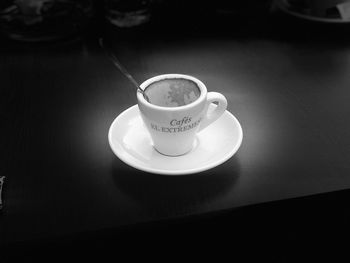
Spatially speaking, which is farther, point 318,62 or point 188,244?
point 318,62

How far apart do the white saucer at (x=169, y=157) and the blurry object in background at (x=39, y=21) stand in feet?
1.25

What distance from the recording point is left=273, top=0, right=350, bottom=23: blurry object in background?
2.81 ft

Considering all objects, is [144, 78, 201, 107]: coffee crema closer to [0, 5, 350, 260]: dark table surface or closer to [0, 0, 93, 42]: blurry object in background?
[0, 5, 350, 260]: dark table surface

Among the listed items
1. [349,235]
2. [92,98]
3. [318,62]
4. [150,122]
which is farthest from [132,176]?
[318,62]

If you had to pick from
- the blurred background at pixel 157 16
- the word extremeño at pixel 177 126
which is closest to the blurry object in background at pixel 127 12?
the blurred background at pixel 157 16

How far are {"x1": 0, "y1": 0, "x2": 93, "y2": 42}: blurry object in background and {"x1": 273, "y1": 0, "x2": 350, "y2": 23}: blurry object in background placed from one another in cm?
50

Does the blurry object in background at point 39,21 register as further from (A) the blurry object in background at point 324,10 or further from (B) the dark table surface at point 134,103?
(A) the blurry object in background at point 324,10

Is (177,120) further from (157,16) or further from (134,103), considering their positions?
(157,16)

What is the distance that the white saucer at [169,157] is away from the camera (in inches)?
18.8

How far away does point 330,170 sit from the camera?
491 millimetres

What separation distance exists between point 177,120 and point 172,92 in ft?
0.19

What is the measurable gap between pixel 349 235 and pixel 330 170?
173 mm

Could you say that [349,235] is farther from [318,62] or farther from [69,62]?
[69,62]

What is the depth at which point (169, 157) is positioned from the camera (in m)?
0.51
